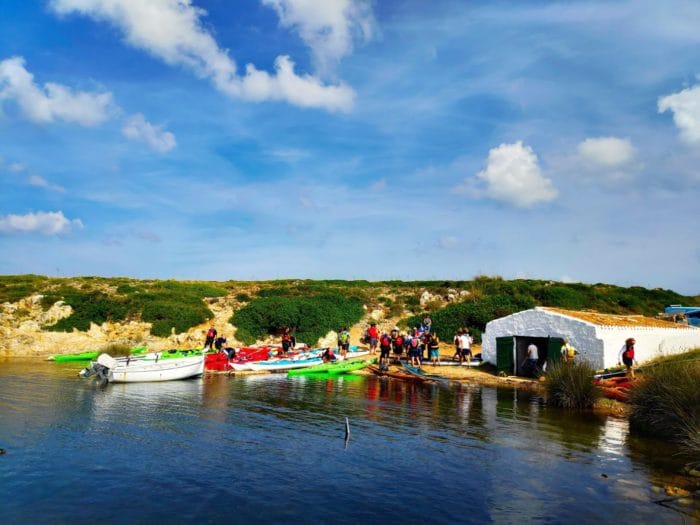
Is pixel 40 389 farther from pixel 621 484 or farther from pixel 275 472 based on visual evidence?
pixel 621 484

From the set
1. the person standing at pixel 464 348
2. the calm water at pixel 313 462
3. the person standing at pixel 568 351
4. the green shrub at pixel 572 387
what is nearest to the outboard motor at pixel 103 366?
the calm water at pixel 313 462

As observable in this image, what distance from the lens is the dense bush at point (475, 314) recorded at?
42906 millimetres

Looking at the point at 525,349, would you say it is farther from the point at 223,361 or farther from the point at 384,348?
the point at 223,361

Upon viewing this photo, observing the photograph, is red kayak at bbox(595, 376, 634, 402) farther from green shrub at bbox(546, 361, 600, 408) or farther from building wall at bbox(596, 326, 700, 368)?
building wall at bbox(596, 326, 700, 368)

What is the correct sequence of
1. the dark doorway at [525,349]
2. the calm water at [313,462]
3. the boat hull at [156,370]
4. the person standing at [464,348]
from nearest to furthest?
the calm water at [313,462]
the boat hull at [156,370]
the dark doorway at [525,349]
the person standing at [464,348]

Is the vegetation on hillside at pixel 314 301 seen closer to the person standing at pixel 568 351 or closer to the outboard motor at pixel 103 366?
the person standing at pixel 568 351

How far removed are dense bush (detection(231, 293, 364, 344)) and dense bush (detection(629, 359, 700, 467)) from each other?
28727 mm

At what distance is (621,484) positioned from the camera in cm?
1185

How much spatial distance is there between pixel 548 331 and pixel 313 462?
19804 mm

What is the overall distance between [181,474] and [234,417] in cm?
624

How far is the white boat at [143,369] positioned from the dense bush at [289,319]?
15.0m

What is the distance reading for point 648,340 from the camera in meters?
28.8

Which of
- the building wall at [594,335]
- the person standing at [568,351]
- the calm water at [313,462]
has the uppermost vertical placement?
the building wall at [594,335]

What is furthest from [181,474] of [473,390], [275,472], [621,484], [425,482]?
[473,390]
